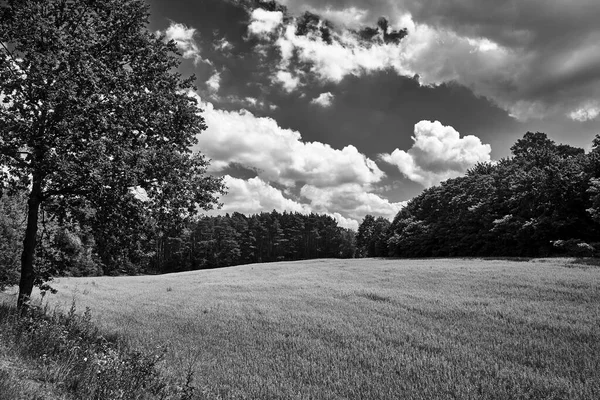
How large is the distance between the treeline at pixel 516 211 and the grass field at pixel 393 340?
66.3ft

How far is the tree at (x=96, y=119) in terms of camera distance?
8391 mm

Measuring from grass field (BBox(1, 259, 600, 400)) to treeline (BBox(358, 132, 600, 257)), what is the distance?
20.2 metres

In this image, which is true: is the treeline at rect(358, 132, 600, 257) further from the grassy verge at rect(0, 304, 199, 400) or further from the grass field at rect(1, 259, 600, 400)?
the grassy verge at rect(0, 304, 199, 400)

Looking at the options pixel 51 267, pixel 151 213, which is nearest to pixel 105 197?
pixel 151 213

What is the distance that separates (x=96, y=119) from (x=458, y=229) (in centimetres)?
5716

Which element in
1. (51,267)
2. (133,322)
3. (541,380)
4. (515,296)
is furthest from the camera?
(515,296)

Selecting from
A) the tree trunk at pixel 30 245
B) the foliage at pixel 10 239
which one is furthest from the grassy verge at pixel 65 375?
the foliage at pixel 10 239

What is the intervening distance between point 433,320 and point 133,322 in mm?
12709

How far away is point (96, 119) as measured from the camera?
8.83 m

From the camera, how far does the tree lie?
839 centimetres

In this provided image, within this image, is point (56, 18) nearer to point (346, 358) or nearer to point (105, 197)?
point (105, 197)

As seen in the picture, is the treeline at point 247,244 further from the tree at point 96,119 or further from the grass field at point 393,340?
the tree at point 96,119

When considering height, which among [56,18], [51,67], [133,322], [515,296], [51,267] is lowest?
[133,322]

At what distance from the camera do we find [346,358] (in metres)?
8.79
